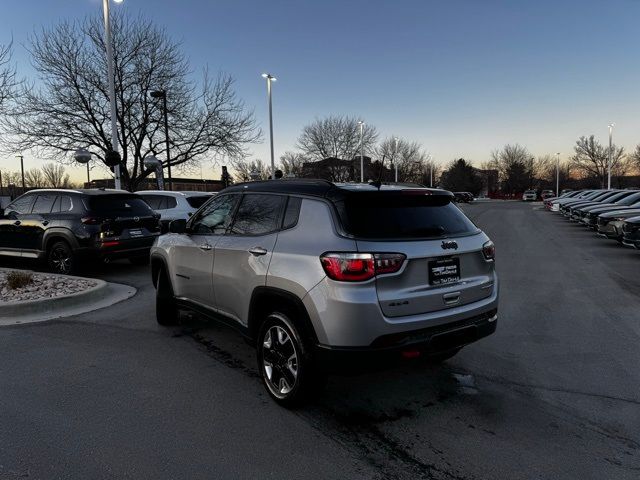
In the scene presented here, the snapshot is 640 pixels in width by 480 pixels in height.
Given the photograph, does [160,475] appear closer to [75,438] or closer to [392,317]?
[75,438]

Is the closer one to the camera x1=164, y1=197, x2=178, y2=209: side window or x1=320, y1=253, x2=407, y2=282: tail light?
x1=320, y1=253, x2=407, y2=282: tail light

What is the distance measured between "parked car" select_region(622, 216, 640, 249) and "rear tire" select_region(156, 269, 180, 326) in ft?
37.6

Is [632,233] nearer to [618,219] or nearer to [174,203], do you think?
[618,219]

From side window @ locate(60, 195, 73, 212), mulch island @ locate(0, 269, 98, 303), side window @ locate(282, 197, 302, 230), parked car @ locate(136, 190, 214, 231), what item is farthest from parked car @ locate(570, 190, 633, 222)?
side window @ locate(282, 197, 302, 230)

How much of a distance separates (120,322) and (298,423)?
3627 mm

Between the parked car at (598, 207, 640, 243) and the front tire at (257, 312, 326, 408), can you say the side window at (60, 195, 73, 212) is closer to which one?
the front tire at (257, 312, 326, 408)

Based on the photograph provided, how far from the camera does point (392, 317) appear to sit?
3.23 metres

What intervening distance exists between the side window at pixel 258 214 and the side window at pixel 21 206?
7538 mm

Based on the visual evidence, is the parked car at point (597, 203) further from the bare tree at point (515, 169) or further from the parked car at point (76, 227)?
the bare tree at point (515, 169)

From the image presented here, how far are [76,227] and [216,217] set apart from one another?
17.8 ft

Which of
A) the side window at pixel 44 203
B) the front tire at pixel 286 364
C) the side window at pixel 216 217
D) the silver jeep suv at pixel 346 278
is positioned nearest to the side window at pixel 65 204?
the side window at pixel 44 203

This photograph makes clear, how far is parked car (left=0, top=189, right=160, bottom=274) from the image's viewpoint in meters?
8.88

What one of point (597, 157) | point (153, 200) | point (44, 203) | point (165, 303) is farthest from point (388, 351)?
point (597, 157)

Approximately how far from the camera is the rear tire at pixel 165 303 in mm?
5555
